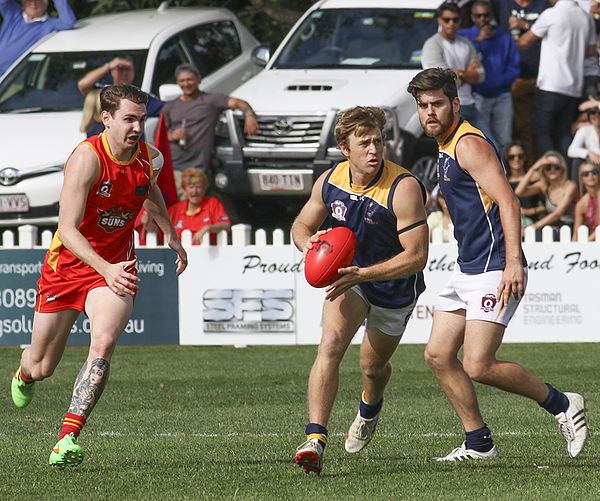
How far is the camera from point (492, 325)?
7.49m

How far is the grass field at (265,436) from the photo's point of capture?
23.3 ft

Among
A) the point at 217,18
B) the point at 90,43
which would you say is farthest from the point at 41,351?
the point at 217,18

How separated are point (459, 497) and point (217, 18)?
13056 mm

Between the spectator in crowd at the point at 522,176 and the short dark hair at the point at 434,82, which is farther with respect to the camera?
the spectator in crowd at the point at 522,176

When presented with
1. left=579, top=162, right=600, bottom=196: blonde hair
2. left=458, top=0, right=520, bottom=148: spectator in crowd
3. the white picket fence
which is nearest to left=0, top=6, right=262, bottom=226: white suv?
the white picket fence

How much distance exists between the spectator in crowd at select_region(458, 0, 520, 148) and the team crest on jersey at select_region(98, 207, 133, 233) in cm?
890

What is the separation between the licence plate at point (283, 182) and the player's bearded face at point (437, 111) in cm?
855

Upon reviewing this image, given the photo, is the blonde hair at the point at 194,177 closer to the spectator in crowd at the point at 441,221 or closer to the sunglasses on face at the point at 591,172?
the spectator in crowd at the point at 441,221

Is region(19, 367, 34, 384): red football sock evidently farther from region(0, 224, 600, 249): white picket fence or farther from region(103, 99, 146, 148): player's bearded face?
region(0, 224, 600, 249): white picket fence

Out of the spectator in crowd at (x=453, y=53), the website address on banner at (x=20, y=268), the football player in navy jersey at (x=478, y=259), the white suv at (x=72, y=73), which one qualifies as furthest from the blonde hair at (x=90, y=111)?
the football player in navy jersey at (x=478, y=259)

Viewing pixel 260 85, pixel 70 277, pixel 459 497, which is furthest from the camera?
pixel 260 85

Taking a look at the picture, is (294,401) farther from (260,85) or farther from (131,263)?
(260,85)

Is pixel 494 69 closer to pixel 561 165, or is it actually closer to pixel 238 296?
pixel 561 165

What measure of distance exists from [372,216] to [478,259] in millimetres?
611
